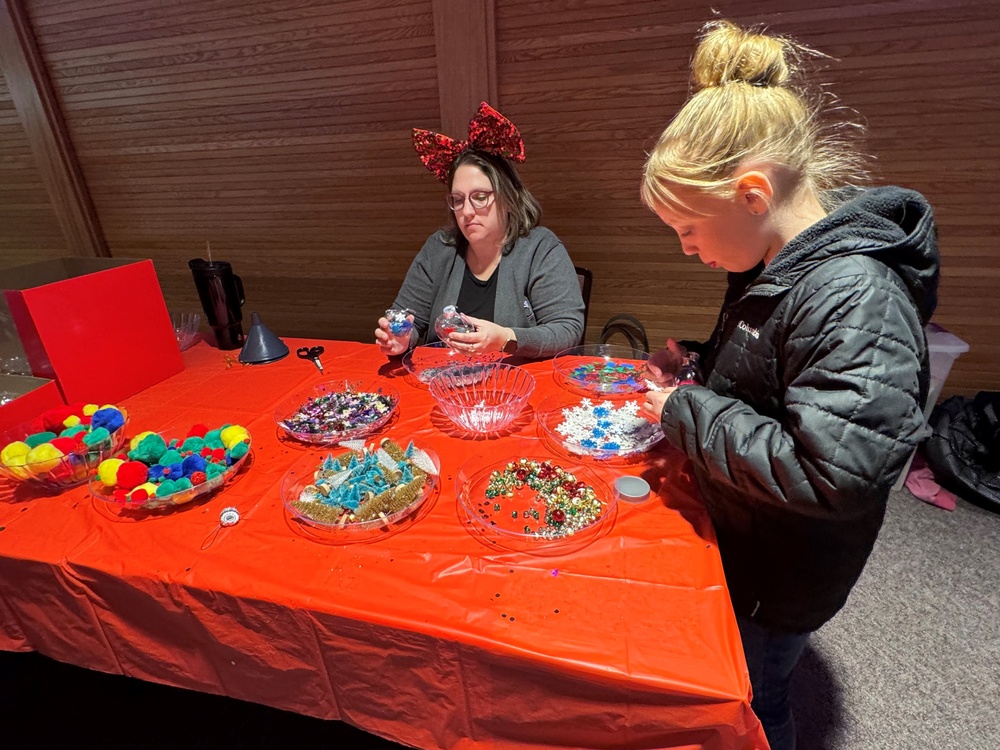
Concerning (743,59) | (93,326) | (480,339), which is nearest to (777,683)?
(480,339)

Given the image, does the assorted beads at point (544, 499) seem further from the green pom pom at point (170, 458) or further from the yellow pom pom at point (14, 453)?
the yellow pom pom at point (14, 453)

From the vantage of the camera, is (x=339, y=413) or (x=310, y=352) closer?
(x=339, y=413)

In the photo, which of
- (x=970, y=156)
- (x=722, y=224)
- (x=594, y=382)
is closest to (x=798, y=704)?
(x=594, y=382)

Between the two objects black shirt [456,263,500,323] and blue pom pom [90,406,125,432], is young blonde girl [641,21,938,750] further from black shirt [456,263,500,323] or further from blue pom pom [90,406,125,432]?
blue pom pom [90,406,125,432]

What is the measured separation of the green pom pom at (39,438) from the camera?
1.10 metres

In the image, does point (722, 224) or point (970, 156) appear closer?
point (722, 224)

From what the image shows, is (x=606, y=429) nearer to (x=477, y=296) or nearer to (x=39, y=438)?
(x=477, y=296)

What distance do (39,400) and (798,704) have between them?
214 cm

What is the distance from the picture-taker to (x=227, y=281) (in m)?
1.78

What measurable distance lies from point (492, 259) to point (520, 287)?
6.3 inches

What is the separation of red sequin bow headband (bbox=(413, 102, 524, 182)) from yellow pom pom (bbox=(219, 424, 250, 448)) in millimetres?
1165

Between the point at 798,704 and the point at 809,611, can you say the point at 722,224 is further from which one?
the point at 798,704

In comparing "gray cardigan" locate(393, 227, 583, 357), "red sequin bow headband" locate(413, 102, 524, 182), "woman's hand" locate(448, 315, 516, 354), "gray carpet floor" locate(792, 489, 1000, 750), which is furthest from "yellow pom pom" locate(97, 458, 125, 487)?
"gray carpet floor" locate(792, 489, 1000, 750)

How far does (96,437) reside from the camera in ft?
3.58
